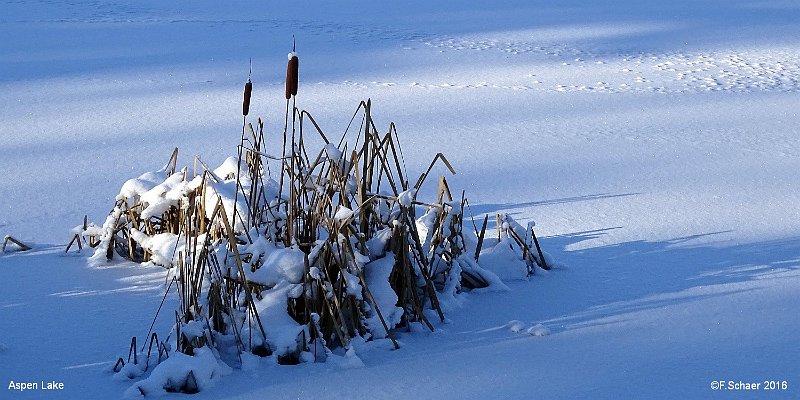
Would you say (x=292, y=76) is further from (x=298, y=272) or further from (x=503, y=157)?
(x=503, y=157)

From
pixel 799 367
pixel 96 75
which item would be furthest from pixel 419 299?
pixel 96 75

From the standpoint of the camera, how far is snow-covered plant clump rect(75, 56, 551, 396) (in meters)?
1.84

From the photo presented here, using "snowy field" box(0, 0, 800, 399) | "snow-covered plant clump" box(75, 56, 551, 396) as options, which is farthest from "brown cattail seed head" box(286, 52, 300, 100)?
"snowy field" box(0, 0, 800, 399)

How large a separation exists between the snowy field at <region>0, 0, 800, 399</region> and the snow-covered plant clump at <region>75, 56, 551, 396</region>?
0.06m

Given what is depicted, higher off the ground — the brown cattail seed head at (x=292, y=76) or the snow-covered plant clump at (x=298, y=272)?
the brown cattail seed head at (x=292, y=76)

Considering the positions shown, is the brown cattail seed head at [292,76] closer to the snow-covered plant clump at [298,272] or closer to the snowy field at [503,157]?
the snow-covered plant clump at [298,272]

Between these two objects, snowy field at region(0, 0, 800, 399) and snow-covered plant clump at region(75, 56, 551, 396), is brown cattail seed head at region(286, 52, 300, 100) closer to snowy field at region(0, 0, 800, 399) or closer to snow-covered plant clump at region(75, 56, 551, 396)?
snow-covered plant clump at region(75, 56, 551, 396)

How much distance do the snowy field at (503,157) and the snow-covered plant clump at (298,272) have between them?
0.06 metres

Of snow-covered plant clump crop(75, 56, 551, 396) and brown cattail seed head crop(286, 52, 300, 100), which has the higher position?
brown cattail seed head crop(286, 52, 300, 100)

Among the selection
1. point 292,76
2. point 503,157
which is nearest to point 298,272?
point 292,76

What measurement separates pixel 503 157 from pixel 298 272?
Answer: 6.10 feet

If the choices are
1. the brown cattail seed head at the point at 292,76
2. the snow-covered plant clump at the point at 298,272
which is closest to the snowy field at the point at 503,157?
the snow-covered plant clump at the point at 298,272

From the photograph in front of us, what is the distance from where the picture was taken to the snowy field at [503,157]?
6.16ft

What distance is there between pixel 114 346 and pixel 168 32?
5199 millimetres
